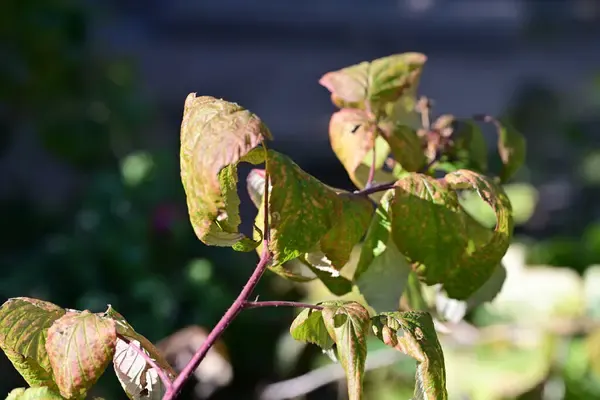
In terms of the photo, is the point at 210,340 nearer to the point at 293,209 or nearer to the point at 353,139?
the point at 293,209

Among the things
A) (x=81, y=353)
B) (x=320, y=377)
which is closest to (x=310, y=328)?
(x=81, y=353)

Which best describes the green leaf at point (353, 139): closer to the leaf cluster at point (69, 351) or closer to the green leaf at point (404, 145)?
the green leaf at point (404, 145)

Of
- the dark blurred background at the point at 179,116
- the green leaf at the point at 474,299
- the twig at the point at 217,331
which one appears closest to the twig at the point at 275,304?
the twig at the point at 217,331

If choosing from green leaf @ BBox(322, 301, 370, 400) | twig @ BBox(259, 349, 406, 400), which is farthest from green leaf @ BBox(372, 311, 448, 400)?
twig @ BBox(259, 349, 406, 400)

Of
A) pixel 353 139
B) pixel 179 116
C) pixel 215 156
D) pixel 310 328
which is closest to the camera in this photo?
pixel 215 156

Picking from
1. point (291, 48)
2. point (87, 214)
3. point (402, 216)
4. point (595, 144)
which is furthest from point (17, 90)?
point (291, 48)

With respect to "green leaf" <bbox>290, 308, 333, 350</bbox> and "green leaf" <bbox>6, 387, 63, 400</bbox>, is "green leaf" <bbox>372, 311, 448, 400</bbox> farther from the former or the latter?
"green leaf" <bbox>6, 387, 63, 400</bbox>
